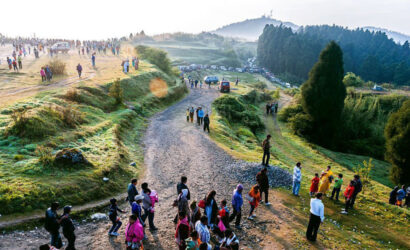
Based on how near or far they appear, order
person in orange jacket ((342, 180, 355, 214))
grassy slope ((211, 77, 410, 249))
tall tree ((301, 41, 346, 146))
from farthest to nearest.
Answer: tall tree ((301, 41, 346, 146)), person in orange jacket ((342, 180, 355, 214)), grassy slope ((211, 77, 410, 249))

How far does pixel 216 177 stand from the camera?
14539mm

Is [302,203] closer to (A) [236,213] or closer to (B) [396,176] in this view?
(A) [236,213]

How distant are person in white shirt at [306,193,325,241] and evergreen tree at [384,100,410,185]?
631 inches

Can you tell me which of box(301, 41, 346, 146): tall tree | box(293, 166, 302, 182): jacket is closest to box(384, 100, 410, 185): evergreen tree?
box(301, 41, 346, 146): tall tree

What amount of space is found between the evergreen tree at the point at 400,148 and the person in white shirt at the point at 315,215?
16.0m

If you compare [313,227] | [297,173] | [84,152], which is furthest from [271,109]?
[313,227]

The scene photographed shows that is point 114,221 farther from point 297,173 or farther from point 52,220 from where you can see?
point 297,173

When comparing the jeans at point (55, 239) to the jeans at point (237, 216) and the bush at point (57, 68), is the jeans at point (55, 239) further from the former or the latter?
the bush at point (57, 68)

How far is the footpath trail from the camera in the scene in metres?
8.75

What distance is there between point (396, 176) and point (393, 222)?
432 inches

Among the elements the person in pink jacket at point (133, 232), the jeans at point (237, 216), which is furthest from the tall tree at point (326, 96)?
the person in pink jacket at point (133, 232)

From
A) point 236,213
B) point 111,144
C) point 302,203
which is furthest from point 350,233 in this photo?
point 111,144

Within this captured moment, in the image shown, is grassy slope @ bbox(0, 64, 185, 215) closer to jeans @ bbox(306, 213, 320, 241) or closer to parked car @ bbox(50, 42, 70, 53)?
jeans @ bbox(306, 213, 320, 241)

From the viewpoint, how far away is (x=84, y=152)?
14516 mm
